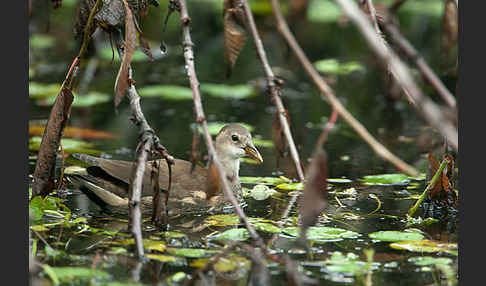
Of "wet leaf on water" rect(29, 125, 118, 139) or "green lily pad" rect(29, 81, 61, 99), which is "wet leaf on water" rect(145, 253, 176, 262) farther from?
"green lily pad" rect(29, 81, 61, 99)

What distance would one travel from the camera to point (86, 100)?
947 centimetres

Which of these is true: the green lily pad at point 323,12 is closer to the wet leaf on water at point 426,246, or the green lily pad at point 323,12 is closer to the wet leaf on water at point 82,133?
the wet leaf on water at point 82,133

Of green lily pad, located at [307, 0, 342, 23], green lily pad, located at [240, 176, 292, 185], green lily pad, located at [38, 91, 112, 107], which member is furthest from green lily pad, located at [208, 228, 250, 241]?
green lily pad, located at [307, 0, 342, 23]

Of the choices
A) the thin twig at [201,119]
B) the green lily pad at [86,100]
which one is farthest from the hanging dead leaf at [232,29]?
the green lily pad at [86,100]

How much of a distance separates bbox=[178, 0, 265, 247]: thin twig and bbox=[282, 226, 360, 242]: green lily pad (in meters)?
0.99

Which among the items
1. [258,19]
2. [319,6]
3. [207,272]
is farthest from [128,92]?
[319,6]

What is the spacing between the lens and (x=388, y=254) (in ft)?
15.5

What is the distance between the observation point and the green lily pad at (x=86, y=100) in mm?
9359

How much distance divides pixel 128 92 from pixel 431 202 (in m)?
2.35

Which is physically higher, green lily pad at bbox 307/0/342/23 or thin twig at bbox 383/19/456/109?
green lily pad at bbox 307/0/342/23

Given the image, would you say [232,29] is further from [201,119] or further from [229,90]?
[229,90]

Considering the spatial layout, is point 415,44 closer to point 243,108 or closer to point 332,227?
point 243,108

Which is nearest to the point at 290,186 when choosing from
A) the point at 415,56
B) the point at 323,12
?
the point at 415,56

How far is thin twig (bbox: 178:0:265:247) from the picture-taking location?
3.93m
